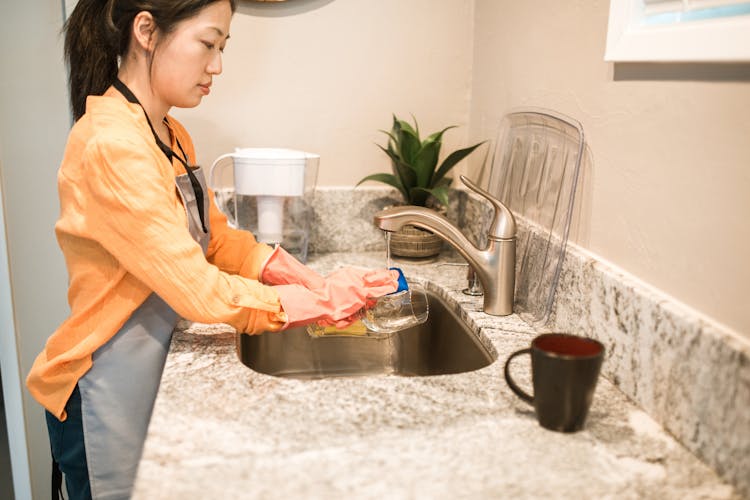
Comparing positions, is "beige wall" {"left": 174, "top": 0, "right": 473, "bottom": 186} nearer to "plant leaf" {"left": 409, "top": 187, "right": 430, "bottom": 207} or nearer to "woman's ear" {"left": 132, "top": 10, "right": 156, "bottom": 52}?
"plant leaf" {"left": 409, "top": 187, "right": 430, "bottom": 207}

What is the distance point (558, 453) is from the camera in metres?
0.78

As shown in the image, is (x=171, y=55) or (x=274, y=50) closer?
(x=171, y=55)

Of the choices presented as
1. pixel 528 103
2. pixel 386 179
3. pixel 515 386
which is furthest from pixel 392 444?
pixel 386 179

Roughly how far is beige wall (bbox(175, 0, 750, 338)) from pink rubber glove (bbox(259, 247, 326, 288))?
1.44 feet

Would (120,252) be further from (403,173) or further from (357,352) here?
(403,173)

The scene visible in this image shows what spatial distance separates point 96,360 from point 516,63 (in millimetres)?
1017

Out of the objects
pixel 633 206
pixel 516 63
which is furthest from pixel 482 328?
pixel 516 63

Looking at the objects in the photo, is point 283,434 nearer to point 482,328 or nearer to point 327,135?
point 482,328

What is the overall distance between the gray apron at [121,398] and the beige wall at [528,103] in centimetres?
63

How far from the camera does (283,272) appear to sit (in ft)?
4.37

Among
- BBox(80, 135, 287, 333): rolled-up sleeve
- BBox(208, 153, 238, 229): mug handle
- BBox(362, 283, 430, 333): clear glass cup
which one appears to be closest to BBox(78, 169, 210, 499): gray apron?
BBox(80, 135, 287, 333): rolled-up sleeve

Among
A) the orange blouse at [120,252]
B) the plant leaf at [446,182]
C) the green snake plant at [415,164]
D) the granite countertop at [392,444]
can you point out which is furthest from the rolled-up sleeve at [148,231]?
the plant leaf at [446,182]

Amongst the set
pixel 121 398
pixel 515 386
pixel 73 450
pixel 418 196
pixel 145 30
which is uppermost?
pixel 145 30

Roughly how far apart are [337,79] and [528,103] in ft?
1.80
